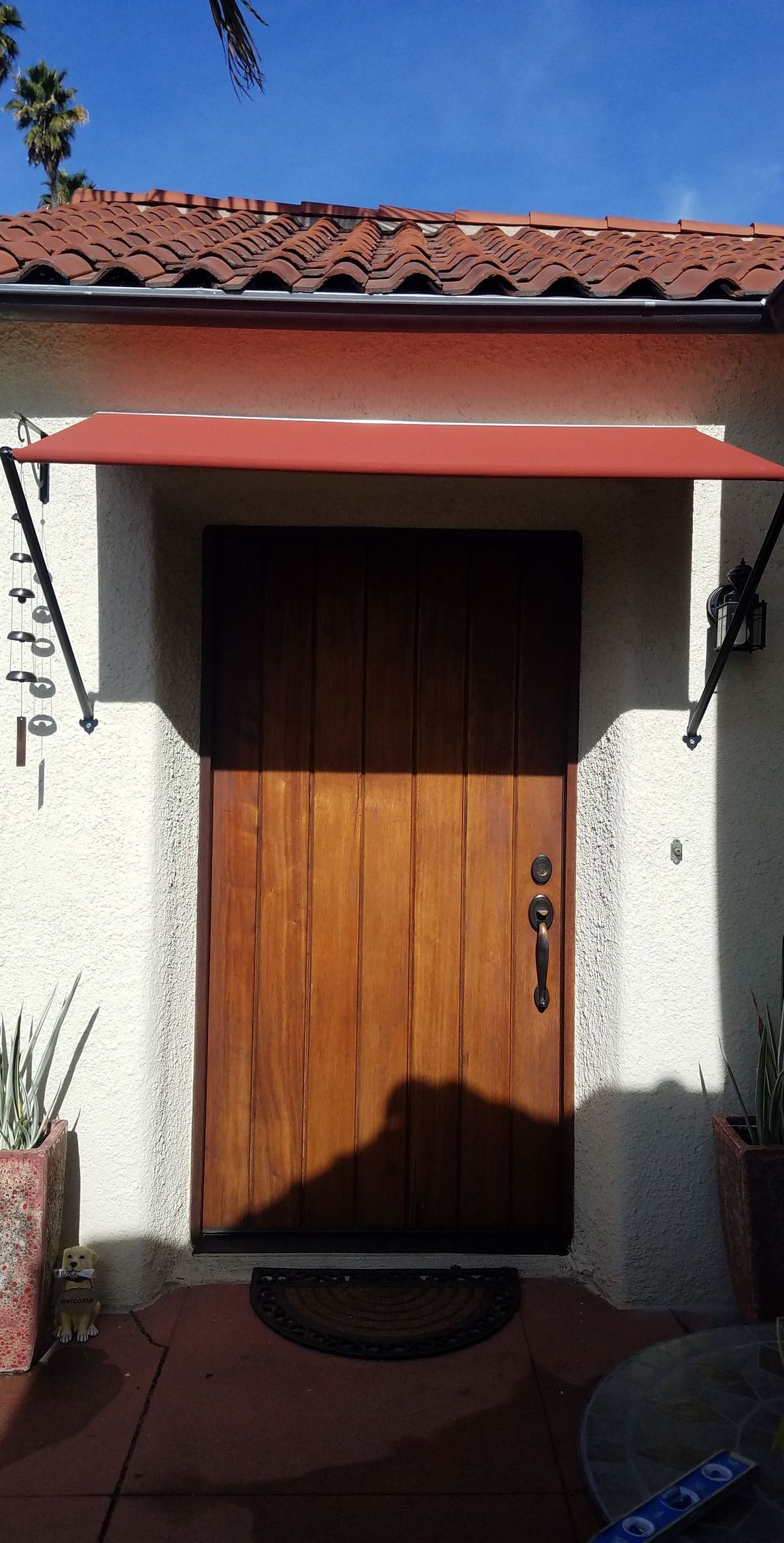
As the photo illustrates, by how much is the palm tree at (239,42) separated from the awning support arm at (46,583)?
2.28 m

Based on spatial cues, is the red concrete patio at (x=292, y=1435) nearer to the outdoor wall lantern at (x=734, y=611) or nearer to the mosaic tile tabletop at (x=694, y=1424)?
the mosaic tile tabletop at (x=694, y=1424)

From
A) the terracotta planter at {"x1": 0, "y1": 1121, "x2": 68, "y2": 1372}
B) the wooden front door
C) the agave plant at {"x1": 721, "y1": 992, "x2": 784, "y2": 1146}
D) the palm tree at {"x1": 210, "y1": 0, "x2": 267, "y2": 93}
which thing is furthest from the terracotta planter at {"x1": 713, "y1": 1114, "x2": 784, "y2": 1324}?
the palm tree at {"x1": 210, "y1": 0, "x2": 267, "y2": 93}

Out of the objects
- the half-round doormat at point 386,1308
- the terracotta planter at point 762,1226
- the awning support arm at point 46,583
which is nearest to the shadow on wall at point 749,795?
the terracotta planter at point 762,1226

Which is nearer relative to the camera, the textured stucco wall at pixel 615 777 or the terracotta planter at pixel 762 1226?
the terracotta planter at pixel 762 1226

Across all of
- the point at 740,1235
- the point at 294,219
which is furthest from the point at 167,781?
the point at 294,219

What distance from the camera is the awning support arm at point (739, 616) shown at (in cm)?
365

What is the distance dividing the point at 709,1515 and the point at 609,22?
26.3 feet

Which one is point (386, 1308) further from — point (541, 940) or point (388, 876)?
point (388, 876)

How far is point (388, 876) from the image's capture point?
15.0 ft

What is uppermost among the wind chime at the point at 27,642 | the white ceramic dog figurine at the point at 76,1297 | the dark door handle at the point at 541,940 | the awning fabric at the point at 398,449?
the awning fabric at the point at 398,449

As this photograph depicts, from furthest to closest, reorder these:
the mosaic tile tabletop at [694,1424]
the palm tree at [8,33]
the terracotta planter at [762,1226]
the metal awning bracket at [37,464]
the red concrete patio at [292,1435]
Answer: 1. the palm tree at [8,33]
2. the metal awning bracket at [37,464]
3. the terracotta planter at [762,1226]
4. the red concrete patio at [292,1435]
5. the mosaic tile tabletop at [694,1424]

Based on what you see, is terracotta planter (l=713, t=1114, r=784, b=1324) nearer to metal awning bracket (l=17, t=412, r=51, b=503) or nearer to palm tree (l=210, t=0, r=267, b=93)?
metal awning bracket (l=17, t=412, r=51, b=503)

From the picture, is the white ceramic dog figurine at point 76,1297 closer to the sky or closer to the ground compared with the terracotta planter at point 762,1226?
closer to the ground

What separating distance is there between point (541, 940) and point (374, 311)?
294 centimetres
